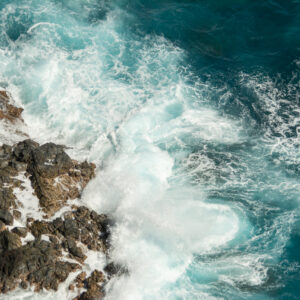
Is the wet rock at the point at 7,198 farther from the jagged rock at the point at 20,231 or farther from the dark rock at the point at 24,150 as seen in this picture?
the dark rock at the point at 24,150

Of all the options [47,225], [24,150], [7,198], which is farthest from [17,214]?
[24,150]

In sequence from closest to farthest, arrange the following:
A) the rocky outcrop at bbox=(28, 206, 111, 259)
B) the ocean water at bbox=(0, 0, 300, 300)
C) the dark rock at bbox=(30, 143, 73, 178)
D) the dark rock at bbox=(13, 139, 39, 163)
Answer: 1. the rocky outcrop at bbox=(28, 206, 111, 259)
2. the ocean water at bbox=(0, 0, 300, 300)
3. the dark rock at bbox=(30, 143, 73, 178)
4. the dark rock at bbox=(13, 139, 39, 163)

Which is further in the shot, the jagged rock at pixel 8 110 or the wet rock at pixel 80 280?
the jagged rock at pixel 8 110

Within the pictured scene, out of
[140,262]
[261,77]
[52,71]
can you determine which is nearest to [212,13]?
[261,77]

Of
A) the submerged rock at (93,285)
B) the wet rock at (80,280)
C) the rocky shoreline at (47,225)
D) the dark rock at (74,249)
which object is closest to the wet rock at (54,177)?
the rocky shoreline at (47,225)

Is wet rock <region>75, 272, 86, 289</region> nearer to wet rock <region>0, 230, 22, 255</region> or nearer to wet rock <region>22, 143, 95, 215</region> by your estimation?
wet rock <region>0, 230, 22, 255</region>

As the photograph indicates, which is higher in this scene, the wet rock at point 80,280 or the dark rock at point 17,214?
the dark rock at point 17,214

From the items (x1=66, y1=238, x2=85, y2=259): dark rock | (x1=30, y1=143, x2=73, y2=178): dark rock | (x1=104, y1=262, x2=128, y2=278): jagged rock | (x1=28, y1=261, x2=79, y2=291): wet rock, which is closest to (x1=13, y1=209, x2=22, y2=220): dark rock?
(x1=30, y1=143, x2=73, y2=178): dark rock
